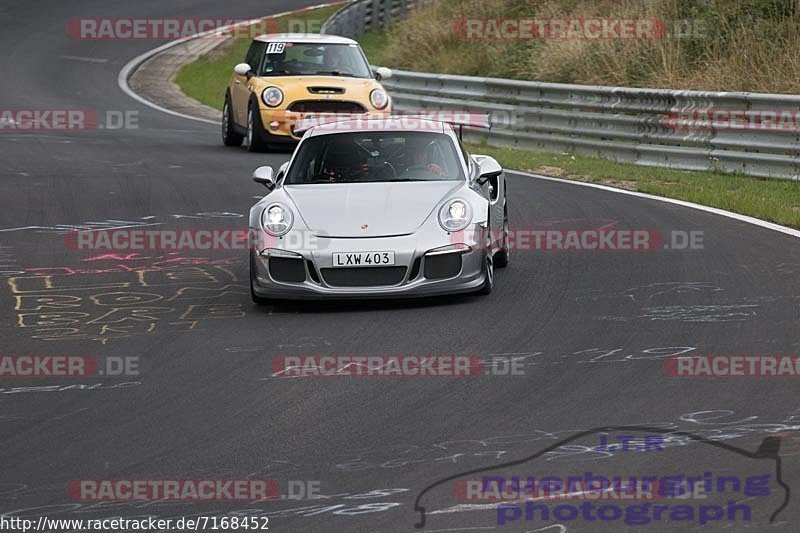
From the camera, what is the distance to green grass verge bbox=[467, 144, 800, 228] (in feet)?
49.0

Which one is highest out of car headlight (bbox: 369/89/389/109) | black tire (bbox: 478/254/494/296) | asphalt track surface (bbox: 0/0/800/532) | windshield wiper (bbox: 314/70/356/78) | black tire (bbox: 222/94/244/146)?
windshield wiper (bbox: 314/70/356/78)

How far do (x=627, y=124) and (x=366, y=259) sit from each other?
34.0 ft

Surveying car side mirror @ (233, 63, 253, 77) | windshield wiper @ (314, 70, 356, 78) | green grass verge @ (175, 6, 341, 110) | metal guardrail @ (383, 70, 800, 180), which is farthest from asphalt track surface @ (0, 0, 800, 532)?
green grass verge @ (175, 6, 341, 110)

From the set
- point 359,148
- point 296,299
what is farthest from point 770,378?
point 359,148

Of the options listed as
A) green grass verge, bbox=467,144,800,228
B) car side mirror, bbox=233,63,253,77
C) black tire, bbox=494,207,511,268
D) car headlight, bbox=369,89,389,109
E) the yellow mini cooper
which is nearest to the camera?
black tire, bbox=494,207,511,268

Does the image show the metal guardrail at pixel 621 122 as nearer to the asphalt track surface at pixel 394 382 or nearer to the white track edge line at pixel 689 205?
the white track edge line at pixel 689 205

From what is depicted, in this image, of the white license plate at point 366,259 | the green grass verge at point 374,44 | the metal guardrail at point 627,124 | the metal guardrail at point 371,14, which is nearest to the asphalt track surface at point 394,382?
the white license plate at point 366,259

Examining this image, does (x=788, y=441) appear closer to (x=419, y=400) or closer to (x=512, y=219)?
(x=419, y=400)

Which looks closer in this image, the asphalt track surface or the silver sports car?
the asphalt track surface

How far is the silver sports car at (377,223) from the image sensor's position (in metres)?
10.1

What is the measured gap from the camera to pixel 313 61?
22.6m

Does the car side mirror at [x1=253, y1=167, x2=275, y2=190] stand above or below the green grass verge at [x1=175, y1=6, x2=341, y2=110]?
below

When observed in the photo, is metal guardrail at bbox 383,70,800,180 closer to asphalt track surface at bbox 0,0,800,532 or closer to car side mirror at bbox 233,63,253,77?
asphalt track surface at bbox 0,0,800,532

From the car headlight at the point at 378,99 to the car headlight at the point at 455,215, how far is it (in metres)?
11.4
